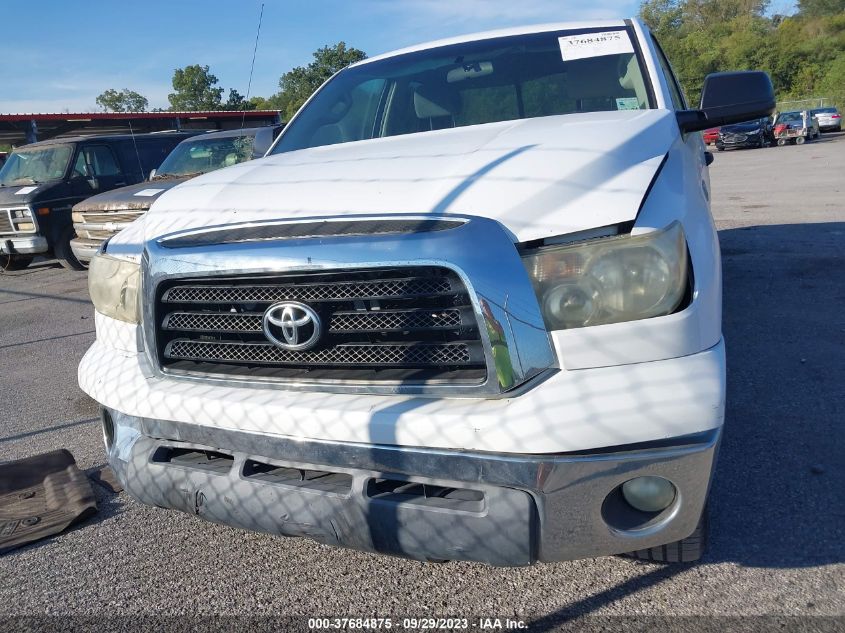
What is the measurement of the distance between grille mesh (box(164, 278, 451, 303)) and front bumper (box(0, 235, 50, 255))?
33.4ft

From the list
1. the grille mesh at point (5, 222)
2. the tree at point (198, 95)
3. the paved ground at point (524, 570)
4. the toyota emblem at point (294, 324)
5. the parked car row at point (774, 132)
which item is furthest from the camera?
the parked car row at point (774, 132)

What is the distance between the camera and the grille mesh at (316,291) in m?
2.14

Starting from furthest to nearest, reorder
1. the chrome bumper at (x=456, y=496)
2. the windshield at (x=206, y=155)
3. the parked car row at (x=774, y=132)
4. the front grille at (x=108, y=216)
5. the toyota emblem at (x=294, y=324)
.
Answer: the parked car row at (x=774, y=132)
the windshield at (x=206, y=155)
the front grille at (x=108, y=216)
the toyota emblem at (x=294, y=324)
the chrome bumper at (x=456, y=496)

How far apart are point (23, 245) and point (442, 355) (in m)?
11.1

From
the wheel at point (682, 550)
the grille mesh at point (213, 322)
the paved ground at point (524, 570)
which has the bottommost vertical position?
the paved ground at point (524, 570)

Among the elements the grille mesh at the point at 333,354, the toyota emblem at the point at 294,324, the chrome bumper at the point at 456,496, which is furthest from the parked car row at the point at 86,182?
the chrome bumper at the point at 456,496

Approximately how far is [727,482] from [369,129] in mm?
2379

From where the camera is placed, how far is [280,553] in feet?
9.55

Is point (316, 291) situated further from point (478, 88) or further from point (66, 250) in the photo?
point (66, 250)

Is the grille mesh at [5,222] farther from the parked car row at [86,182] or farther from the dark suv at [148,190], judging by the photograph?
the dark suv at [148,190]

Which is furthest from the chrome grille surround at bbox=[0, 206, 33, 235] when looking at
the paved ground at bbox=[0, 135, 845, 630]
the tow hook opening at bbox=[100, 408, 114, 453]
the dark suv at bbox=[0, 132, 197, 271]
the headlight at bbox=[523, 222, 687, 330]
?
the headlight at bbox=[523, 222, 687, 330]

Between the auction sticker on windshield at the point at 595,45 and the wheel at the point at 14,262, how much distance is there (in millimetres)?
11271

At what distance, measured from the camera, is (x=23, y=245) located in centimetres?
1145

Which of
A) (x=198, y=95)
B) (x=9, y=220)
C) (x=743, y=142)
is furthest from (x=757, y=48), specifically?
(x=9, y=220)
